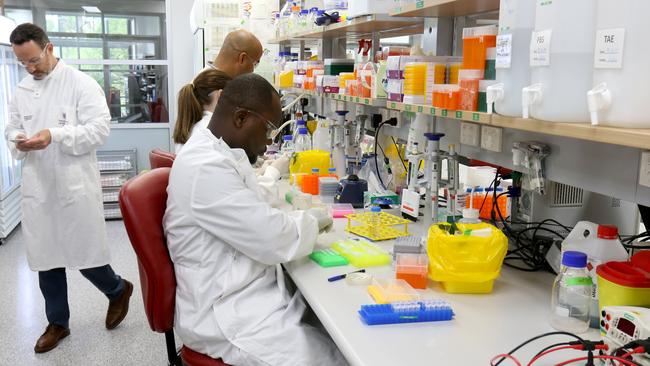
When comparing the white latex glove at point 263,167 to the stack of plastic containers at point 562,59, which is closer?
the stack of plastic containers at point 562,59

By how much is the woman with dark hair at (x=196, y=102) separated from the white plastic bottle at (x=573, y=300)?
178 cm

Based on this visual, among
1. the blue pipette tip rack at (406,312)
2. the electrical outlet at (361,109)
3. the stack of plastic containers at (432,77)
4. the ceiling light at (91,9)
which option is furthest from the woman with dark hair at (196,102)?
the ceiling light at (91,9)

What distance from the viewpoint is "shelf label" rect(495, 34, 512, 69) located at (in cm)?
127

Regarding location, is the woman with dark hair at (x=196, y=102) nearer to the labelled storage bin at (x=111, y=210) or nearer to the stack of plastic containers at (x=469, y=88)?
the stack of plastic containers at (x=469, y=88)

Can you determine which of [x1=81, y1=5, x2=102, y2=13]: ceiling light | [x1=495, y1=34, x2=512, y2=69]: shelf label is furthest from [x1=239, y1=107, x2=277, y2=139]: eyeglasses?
[x1=81, y1=5, x2=102, y2=13]: ceiling light

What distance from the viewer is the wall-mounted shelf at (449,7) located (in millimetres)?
1646

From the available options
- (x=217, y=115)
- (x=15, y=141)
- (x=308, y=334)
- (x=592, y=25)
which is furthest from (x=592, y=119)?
(x=15, y=141)

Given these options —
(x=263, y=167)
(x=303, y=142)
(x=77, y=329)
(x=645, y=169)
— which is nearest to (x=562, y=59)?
(x=645, y=169)

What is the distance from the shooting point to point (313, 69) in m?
3.20

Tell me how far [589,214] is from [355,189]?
38.9 inches

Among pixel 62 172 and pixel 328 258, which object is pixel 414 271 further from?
pixel 62 172

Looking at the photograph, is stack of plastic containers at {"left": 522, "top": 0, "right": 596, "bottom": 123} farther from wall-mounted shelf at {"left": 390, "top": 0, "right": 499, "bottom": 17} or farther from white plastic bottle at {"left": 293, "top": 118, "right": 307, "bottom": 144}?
white plastic bottle at {"left": 293, "top": 118, "right": 307, "bottom": 144}

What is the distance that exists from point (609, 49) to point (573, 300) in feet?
2.03

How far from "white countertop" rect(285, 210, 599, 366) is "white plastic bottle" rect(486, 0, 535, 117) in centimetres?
50
